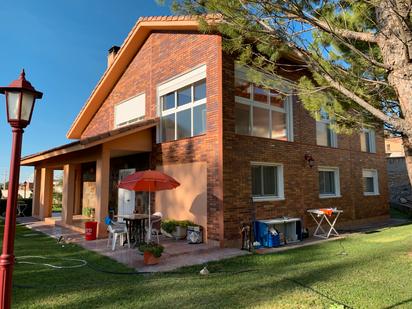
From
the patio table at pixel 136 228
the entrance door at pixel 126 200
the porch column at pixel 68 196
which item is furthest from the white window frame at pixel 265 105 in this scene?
the porch column at pixel 68 196

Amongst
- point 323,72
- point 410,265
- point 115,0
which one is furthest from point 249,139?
point 115,0

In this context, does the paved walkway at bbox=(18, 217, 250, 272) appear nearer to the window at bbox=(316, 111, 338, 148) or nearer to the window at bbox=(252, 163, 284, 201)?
the window at bbox=(252, 163, 284, 201)

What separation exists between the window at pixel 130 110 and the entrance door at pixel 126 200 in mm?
2297

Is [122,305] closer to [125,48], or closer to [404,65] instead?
[404,65]

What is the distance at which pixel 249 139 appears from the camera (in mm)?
10047

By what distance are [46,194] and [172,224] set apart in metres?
9.49

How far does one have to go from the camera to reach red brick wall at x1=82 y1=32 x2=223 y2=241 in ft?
30.4

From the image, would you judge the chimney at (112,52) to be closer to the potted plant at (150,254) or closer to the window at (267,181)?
the window at (267,181)

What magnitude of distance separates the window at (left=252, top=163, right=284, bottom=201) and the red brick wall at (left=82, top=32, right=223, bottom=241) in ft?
5.22

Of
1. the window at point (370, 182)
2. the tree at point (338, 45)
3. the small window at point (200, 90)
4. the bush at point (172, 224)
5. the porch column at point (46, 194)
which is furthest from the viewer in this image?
the porch column at point (46, 194)

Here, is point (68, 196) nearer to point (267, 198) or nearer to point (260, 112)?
Answer: point (267, 198)

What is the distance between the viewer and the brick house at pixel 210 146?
9.44 metres

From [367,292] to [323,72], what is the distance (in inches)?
150

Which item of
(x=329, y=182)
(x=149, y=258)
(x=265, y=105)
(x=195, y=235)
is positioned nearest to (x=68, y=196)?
(x=195, y=235)
